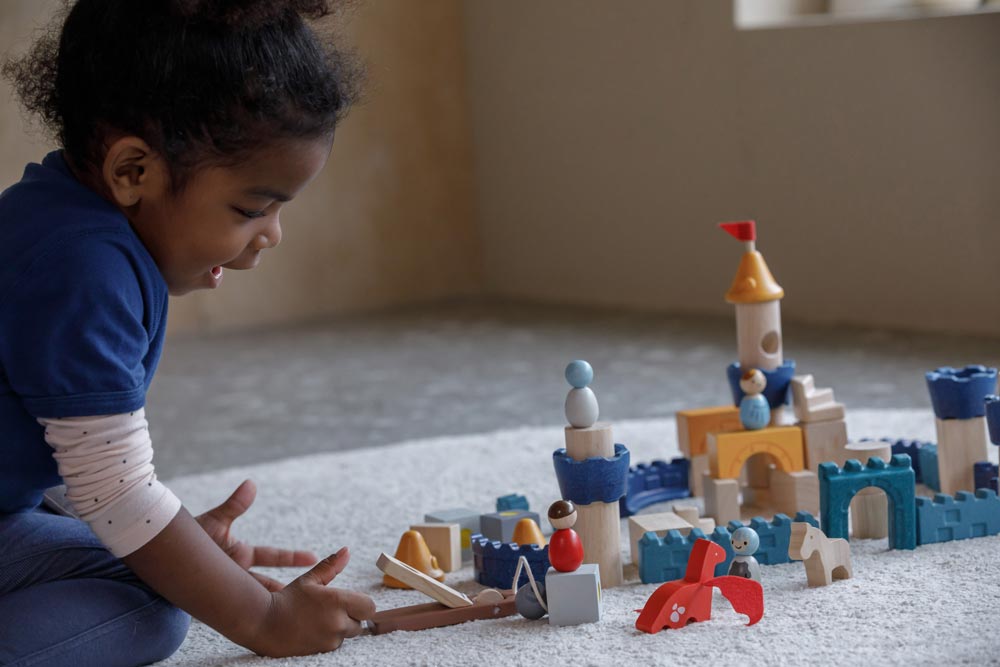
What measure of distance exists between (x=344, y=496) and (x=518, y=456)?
0.84 ft

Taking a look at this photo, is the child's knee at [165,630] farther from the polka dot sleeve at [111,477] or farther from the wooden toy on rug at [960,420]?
the wooden toy on rug at [960,420]

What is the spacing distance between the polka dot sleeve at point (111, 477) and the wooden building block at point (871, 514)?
2.12 feet

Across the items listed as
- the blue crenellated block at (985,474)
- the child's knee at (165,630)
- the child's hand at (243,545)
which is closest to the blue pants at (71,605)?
the child's knee at (165,630)

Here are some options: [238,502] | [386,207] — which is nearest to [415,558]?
[238,502]

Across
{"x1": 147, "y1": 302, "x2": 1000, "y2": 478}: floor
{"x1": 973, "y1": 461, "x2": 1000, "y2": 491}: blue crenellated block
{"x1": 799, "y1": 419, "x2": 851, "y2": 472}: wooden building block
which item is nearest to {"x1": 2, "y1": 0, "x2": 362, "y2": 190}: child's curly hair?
{"x1": 799, "y1": 419, "x2": 851, "y2": 472}: wooden building block

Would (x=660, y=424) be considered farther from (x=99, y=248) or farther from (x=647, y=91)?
(x=647, y=91)

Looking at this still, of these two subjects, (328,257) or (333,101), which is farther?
(328,257)

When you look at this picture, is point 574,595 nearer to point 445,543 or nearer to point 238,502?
point 445,543

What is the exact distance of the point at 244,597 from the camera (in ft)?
3.03

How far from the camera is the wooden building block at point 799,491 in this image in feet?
4.13

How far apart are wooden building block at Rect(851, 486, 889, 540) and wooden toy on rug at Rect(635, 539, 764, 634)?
254mm

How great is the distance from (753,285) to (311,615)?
569mm

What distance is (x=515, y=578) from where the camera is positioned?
1026mm

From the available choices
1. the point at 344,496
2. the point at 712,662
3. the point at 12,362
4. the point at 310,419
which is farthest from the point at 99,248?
the point at 310,419
